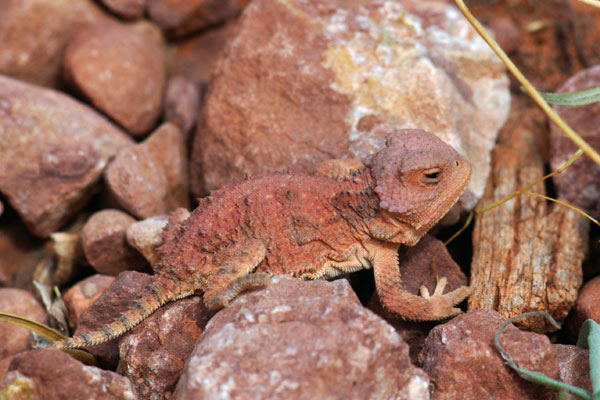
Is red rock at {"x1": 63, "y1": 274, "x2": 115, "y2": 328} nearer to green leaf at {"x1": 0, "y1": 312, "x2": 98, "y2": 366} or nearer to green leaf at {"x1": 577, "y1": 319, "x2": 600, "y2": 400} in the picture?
green leaf at {"x1": 0, "y1": 312, "x2": 98, "y2": 366}

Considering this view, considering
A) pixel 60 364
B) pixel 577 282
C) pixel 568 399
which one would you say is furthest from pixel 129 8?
pixel 568 399

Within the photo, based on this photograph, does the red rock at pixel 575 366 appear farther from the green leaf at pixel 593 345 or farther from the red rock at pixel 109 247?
the red rock at pixel 109 247

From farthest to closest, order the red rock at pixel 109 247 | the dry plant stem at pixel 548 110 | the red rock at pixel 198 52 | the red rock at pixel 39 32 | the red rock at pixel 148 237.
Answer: the red rock at pixel 198 52 < the red rock at pixel 39 32 < the red rock at pixel 109 247 < the red rock at pixel 148 237 < the dry plant stem at pixel 548 110

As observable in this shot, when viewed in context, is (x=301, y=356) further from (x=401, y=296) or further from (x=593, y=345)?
(x=593, y=345)

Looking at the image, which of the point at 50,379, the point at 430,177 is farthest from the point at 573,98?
the point at 50,379

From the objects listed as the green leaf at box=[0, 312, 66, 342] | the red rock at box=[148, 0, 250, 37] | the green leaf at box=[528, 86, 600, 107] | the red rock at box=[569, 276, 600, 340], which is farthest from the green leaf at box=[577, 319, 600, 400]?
the red rock at box=[148, 0, 250, 37]

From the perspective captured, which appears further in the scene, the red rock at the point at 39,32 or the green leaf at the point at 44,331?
the red rock at the point at 39,32

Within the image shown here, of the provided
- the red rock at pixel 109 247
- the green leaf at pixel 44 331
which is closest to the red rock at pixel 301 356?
the green leaf at pixel 44 331

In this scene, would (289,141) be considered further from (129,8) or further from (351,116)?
(129,8)
